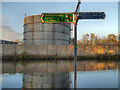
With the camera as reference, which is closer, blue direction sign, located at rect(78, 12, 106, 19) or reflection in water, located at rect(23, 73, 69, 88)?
reflection in water, located at rect(23, 73, 69, 88)

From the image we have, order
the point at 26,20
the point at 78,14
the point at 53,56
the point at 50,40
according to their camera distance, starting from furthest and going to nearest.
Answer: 1. the point at 26,20
2. the point at 50,40
3. the point at 53,56
4. the point at 78,14

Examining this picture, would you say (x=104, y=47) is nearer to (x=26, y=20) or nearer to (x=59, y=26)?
(x=59, y=26)

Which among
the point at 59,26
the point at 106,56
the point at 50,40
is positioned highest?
the point at 59,26

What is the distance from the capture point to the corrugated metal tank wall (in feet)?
102

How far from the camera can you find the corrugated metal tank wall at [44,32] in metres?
31.0

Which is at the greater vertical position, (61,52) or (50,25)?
(50,25)

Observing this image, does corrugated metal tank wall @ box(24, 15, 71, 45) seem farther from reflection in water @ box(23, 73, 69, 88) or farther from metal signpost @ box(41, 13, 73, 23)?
reflection in water @ box(23, 73, 69, 88)

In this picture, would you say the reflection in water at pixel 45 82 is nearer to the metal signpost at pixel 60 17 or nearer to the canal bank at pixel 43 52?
the metal signpost at pixel 60 17

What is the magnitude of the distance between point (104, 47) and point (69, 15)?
67.9 ft

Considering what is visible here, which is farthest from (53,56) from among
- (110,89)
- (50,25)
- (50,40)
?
(110,89)

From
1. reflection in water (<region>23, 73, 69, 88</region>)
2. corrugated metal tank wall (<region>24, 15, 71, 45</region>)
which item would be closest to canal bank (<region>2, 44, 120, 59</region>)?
corrugated metal tank wall (<region>24, 15, 71, 45</region>)

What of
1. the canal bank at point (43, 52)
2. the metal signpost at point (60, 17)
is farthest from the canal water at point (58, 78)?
the canal bank at point (43, 52)

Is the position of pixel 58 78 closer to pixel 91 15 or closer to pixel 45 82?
pixel 45 82

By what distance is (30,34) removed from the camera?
3219 cm
